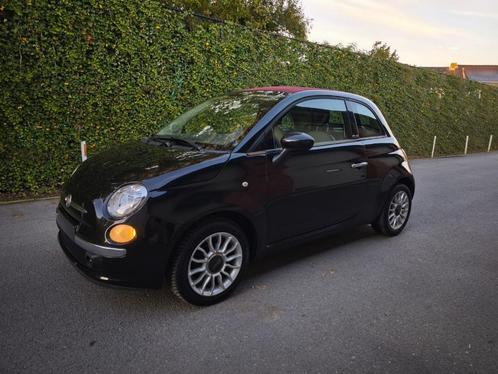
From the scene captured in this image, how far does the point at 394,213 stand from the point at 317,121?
69.5 inches

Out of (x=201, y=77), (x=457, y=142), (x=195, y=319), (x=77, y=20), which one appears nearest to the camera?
(x=195, y=319)

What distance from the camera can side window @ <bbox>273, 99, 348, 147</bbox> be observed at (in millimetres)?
3539

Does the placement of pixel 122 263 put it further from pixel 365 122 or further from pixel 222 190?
pixel 365 122

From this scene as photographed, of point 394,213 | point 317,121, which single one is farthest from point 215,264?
point 394,213

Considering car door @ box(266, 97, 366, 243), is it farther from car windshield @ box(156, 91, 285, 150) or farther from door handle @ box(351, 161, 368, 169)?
car windshield @ box(156, 91, 285, 150)

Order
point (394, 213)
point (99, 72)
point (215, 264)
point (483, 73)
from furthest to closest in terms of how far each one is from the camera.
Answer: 1. point (483, 73)
2. point (99, 72)
3. point (394, 213)
4. point (215, 264)

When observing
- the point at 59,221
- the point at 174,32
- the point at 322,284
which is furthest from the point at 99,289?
the point at 174,32

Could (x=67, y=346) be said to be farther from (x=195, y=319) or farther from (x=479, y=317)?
(x=479, y=317)

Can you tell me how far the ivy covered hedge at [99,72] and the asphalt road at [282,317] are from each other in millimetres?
2151

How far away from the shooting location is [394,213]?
191 inches

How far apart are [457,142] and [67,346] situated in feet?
60.6

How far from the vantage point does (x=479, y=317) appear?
3.10 m

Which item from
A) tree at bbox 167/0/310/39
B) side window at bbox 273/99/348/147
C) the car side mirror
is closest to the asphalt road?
the car side mirror

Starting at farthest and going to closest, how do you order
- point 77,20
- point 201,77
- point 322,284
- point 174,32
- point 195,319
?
1. point 201,77
2. point 174,32
3. point 77,20
4. point 322,284
5. point 195,319
